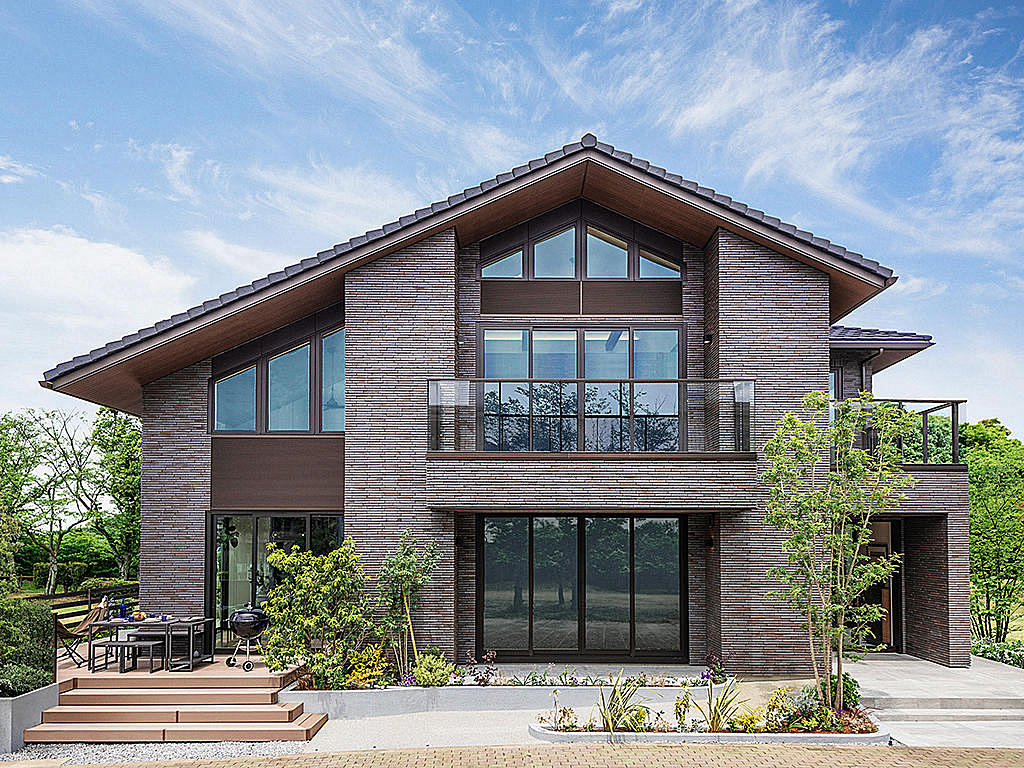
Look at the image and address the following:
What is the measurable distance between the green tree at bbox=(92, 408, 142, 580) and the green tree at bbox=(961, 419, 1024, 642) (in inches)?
797

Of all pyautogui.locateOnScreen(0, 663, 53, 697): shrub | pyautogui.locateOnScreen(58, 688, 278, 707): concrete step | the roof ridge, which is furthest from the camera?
the roof ridge

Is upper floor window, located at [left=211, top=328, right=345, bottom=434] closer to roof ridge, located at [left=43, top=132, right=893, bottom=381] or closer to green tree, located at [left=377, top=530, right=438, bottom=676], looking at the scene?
roof ridge, located at [left=43, top=132, right=893, bottom=381]

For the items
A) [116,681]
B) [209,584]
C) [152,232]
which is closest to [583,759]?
[116,681]

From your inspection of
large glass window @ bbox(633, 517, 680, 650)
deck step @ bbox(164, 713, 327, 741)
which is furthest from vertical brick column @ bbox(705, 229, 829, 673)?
deck step @ bbox(164, 713, 327, 741)

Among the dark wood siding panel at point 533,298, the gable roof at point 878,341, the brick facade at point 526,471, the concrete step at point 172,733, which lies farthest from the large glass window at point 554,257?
the concrete step at point 172,733

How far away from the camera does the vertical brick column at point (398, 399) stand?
14.4m

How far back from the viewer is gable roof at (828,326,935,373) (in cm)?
1706

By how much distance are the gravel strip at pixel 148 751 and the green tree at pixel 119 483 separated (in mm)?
14156

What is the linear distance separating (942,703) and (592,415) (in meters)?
6.43

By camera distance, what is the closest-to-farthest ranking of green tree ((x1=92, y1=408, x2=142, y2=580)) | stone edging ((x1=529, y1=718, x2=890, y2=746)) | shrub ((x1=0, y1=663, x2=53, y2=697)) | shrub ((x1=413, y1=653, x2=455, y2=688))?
stone edging ((x1=529, y1=718, x2=890, y2=746)) < shrub ((x1=0, y1=663, x2=53, y2=697)) < shrub ((x1=413, y1=653, x2=455, y2=688)) < green tree ((x1=92, y1=408, x2=142, y2=580))

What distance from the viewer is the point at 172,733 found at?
38.4 ft

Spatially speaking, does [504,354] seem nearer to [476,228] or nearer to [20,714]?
[476,228]

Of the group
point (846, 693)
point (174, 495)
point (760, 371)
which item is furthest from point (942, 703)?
point (174, 495)

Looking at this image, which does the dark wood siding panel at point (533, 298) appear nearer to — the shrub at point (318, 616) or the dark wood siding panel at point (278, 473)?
the dark wood siding panel at point (278, 473)
